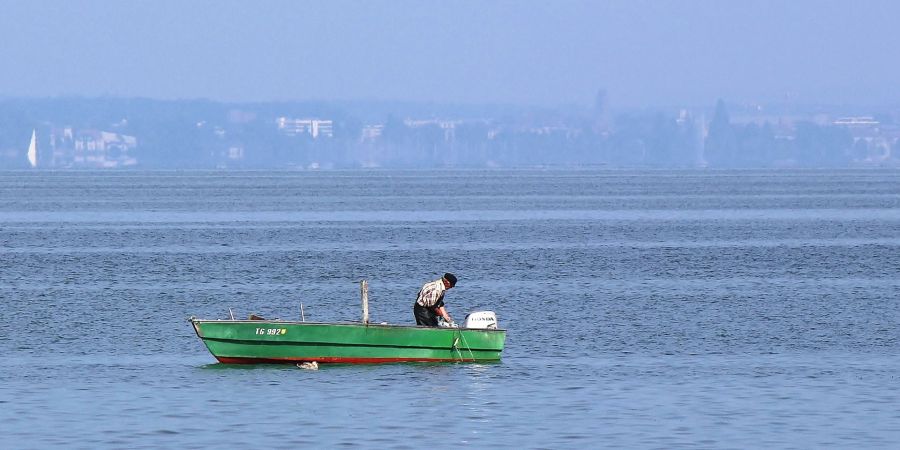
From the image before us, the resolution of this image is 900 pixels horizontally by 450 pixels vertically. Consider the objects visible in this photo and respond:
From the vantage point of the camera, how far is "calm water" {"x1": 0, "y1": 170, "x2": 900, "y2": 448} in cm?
2914

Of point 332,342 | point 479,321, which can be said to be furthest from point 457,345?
point 332,342

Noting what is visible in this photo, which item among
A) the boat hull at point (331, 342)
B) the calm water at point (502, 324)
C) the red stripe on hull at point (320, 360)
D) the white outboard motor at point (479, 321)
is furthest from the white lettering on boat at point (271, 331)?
the white outboard motor at point (479, 321)

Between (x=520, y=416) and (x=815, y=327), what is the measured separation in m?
20.2

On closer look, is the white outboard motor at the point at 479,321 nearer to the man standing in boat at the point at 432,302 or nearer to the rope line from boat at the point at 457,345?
the rope line from boat at the point at 457,345

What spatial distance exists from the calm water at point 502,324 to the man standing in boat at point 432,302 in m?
1.26

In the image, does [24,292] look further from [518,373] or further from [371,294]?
[518,373]

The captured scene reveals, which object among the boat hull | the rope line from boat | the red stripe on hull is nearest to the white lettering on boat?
the boat hull

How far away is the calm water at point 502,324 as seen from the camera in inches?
1147

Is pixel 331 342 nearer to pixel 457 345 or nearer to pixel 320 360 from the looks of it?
pixel 320 360

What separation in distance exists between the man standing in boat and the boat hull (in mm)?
394

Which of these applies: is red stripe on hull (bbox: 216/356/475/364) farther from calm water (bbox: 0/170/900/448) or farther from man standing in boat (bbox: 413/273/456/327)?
man standing in boat (bbox: 413/273/456/327)

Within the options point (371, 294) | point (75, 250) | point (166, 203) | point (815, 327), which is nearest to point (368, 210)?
point (166, 203)

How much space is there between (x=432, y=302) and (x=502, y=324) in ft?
41.3

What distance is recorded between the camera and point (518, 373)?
3688 cm
